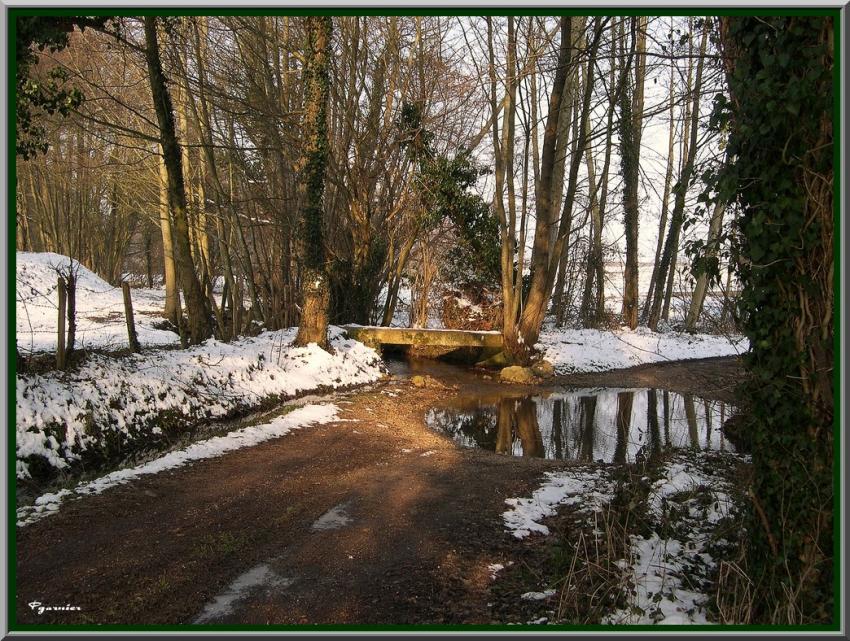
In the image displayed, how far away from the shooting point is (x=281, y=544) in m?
4.39

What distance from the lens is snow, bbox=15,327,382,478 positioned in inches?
238

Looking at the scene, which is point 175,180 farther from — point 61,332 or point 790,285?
point 790,285

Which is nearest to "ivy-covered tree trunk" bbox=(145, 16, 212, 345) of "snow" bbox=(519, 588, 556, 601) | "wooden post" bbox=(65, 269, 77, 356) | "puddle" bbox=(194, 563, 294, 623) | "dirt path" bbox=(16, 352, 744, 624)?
"wooden post" bbox=(65, 269, 77, 356)

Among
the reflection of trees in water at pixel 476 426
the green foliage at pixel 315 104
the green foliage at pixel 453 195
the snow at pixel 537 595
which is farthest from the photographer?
the green foliage at pixel 453 195

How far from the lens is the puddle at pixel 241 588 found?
134 inches

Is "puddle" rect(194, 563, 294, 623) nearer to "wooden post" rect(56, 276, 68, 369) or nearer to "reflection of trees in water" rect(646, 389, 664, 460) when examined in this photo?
"wooden post" rect(56, 276, 68, 369)

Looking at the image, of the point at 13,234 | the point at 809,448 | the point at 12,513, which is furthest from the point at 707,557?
the point at 13,234

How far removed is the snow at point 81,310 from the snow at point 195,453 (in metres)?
4.51

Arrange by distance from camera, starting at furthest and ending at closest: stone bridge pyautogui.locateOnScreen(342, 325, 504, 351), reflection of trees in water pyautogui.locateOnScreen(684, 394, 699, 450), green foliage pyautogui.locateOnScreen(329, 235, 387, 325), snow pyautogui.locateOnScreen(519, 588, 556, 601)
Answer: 1. green foliage pyautogui.locateOnScreen(329, 235, 387, 325)
2. stone bridge pyautogui.locateOnScreen(342, 325, 504, 351)
3. reflection of trees in water pyautogui.locateOnScreen(684, 394, 699, 450)
4. snow pyautogui.locateOnScreen(519, 588, 556, 601)

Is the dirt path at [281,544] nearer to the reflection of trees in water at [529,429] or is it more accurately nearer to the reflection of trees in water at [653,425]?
the reflection of trees in water at [529,429]

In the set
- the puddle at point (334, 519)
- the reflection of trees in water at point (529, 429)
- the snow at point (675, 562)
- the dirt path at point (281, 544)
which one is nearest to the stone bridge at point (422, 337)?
the reflection of trees in water at point (529, 429)

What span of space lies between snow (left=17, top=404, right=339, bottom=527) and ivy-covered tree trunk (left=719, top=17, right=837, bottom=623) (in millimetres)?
5153

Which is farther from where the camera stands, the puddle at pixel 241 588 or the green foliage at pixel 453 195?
the green foliage at pixel 453 195

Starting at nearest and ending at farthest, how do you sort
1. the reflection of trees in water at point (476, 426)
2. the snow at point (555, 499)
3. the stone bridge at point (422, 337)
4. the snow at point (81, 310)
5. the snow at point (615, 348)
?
the snow at point (555, 499) → the reflection of trees in water at point (476, 426) → the snow at point (81, 310) → the stone bridge at point (422, 337) → the snow at point (615, 348)
